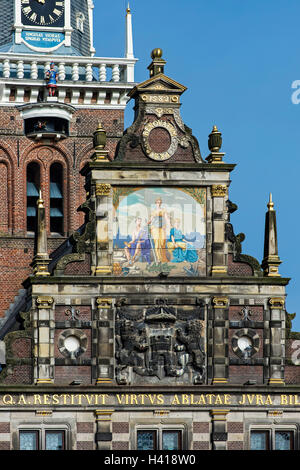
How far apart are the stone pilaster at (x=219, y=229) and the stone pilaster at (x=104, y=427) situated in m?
6.54

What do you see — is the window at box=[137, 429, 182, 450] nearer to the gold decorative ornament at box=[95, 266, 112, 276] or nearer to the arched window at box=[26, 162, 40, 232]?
the gold decorative ornament at box=[95, 266, 112, 276]

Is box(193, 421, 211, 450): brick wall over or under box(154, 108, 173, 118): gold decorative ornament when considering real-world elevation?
under

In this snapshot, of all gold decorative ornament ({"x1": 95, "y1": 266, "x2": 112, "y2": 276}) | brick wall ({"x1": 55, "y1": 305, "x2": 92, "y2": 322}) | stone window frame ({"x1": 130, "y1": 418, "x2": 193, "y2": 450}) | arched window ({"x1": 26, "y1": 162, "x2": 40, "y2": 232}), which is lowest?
stone window frame ({"x1": 130, "y1": 418, "x2": 193, "y2": 450})

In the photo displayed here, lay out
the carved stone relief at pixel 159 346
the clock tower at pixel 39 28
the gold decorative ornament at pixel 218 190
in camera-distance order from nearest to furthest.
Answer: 1. the carved stone relief at pixel 159 346
2. the gold decorative ornament at pixel 218 190
3. the clock tower at pixel 39 28

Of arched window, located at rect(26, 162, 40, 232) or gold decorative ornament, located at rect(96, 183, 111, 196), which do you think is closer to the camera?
gold decorative ornament, located at rect(96, 183, 111, 196)

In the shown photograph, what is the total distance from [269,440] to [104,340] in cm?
705

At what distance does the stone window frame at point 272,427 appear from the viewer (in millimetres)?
71750

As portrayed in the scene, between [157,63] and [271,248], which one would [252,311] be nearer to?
[271,248]

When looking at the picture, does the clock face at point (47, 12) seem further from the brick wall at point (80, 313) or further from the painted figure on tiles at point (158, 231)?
the brick wall at point (80, 313)

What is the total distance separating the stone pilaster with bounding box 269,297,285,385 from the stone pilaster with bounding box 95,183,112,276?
6184 millimetres

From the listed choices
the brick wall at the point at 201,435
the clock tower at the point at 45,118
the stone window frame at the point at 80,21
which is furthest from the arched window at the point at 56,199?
the brick wall at the point at 201,435

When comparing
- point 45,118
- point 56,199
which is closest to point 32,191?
point 56,199

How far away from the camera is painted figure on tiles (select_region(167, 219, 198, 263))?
72.8 metres

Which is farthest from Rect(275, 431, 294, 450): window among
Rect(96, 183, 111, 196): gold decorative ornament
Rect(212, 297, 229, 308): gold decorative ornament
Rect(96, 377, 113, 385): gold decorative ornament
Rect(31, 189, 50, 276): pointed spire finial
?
Rect(96, 183, 111, 196): gold decorative ornament
